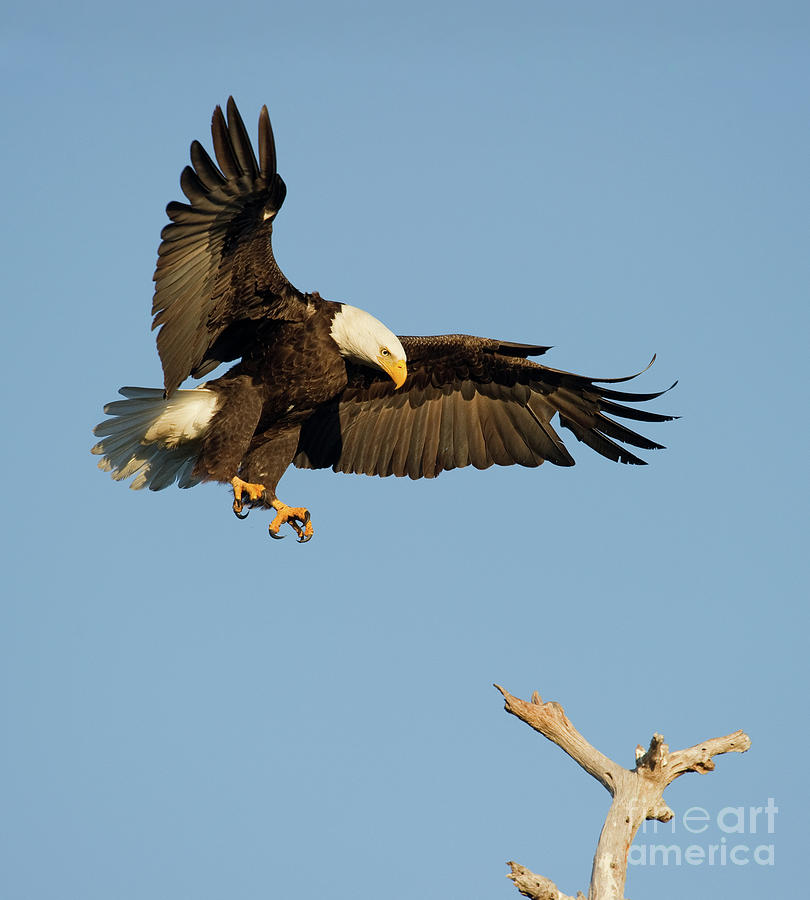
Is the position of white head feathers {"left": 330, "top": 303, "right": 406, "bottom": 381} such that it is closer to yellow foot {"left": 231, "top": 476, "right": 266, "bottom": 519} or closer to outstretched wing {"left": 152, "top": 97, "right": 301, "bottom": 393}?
outstretched wing {"left": 152, "top": 97, "right": 301, "bottom": 393}

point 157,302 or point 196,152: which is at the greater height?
point 196,152

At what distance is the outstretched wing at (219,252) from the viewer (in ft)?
19.2

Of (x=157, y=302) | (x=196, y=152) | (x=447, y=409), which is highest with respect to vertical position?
(x=447, y=409)

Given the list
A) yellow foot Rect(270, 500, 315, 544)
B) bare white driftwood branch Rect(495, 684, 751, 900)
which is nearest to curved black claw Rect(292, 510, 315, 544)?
yellow foot Rect(270, 500, 315, 544)

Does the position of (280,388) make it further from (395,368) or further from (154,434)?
(154,434)

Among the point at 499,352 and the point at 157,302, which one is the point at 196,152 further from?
the point at 499,352

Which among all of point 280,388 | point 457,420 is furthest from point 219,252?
point 457,420

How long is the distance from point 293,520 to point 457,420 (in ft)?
5.19

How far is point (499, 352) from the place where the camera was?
26.4 ft

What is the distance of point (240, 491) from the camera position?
7121mm

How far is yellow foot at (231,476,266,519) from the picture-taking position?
23.3 ft

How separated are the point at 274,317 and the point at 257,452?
41.5 inches

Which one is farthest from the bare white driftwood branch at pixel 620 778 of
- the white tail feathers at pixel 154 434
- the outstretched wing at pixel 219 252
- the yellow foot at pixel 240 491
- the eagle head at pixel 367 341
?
the white tail feathers at pixel 154 434

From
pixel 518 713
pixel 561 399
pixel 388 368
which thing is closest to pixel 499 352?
pixel 561 399
